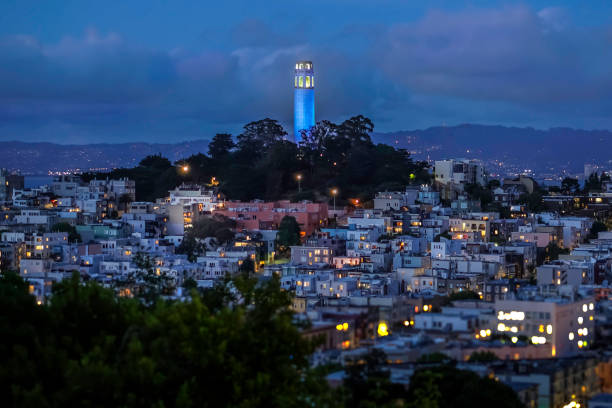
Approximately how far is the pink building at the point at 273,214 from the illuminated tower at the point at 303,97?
22.6 ft

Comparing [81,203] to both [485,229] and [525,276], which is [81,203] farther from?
[525,276]

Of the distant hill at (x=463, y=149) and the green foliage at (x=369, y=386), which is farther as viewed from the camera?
the distant hill at (x=463, y=149)

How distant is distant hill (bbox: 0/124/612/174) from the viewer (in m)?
89.4

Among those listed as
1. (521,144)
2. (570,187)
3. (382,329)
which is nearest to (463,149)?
(521,144)

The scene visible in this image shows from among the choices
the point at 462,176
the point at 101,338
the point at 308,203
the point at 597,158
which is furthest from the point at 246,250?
the point at 597,158

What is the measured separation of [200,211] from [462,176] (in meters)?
11.4

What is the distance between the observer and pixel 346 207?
154 feet

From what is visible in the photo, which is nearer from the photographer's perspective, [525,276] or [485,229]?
[525,276]

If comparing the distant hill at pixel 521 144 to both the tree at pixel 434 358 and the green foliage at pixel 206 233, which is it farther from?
the tree at pixel 434 358

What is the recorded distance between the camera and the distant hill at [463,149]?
89.4 metres

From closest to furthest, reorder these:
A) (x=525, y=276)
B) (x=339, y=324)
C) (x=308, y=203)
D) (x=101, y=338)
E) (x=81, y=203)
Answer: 1. (x=101, y=338)
2. (x=339, y=324)
3. (x=525, y=276)
4. (x=308, y=203)
5. (x=81, y=203)

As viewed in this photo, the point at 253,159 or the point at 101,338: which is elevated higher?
the point at 253,159

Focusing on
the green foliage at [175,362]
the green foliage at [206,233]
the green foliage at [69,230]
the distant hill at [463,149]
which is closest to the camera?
the green foliage at [175,362]

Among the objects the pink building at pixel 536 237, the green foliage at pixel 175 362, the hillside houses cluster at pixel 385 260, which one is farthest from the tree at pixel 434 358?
the pink building at pixel 536 237
